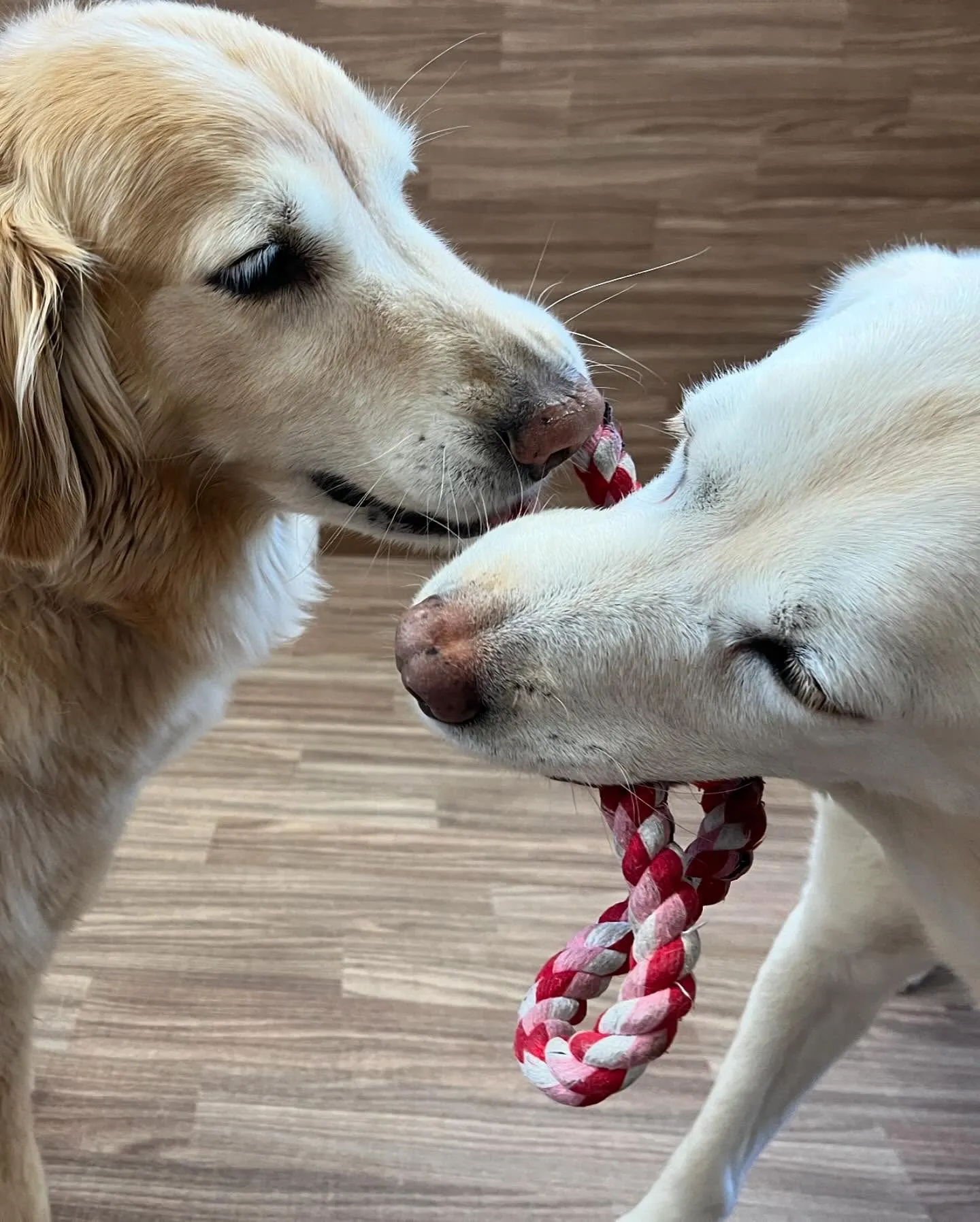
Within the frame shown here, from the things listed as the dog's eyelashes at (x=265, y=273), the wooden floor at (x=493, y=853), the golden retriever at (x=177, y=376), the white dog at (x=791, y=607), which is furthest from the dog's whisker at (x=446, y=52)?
the white dog at (x=791, y=607)

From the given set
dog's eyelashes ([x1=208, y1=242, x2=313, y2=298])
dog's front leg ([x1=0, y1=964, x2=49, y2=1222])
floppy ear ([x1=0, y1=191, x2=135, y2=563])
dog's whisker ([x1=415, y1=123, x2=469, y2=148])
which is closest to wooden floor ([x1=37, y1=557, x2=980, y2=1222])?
dog's front leg ([x1=0, y1=964, x2=49, y2=1222])

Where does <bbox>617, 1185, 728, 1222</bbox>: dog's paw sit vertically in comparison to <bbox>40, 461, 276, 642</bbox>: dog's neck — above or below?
below

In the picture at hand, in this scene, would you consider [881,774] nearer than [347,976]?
Yes

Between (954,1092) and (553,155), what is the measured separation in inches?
73.0

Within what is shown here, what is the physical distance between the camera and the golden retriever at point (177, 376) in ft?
2.63

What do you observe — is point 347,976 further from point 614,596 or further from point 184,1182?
point 614,596

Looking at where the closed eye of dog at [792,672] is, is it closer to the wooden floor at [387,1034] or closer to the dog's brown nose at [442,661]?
the dog's brown nose at [442,661]

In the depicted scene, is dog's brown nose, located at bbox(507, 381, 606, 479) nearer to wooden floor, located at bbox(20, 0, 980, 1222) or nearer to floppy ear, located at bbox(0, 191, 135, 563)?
floppy ear, located at bbox(0, 191, 135, 563)

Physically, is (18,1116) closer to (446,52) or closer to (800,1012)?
(800,1012)

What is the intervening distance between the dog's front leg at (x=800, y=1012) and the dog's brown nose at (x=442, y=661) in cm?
44

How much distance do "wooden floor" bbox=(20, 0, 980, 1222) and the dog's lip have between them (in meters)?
0.71

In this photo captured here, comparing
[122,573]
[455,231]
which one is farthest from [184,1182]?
[455,231]

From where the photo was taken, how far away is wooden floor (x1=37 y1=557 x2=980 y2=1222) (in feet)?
3.70

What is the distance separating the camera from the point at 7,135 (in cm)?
82
